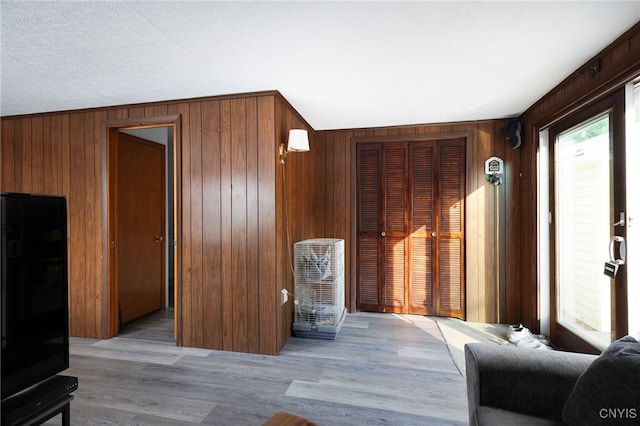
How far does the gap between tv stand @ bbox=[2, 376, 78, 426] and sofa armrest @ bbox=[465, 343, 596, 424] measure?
1950mm

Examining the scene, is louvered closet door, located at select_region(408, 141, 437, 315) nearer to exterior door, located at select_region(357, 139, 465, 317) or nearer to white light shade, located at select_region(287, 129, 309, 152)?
exterior door, located at select_region(357, 139, 465, 317)

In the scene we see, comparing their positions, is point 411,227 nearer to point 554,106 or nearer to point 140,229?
point 554,106

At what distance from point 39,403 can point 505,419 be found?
2066 millimetres

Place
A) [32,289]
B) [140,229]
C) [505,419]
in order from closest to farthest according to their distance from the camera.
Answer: [505,419]
[32,289]
[140,229]

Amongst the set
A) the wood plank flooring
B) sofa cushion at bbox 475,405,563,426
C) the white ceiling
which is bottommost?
the wood plank flooring

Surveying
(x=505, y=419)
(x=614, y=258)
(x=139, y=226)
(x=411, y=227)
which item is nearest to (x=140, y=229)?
(x=139, y=226)

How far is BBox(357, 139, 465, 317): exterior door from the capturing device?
3.80 m

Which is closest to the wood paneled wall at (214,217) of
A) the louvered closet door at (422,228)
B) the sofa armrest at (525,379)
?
the louvered closet door at (422,228)

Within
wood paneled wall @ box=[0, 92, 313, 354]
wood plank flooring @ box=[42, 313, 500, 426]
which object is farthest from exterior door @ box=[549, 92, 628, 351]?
wood paneled wall @ box=[0, 92, 313, 354]

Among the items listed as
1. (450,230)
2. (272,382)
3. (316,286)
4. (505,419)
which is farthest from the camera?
(450,230)

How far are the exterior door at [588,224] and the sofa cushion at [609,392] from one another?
1.22 metres

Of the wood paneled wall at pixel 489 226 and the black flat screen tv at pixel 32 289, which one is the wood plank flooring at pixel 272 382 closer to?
the black flat screen tv at pixel 32 289

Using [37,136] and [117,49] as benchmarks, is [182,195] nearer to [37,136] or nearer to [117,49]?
[117,49]

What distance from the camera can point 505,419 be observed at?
4.24 ft
